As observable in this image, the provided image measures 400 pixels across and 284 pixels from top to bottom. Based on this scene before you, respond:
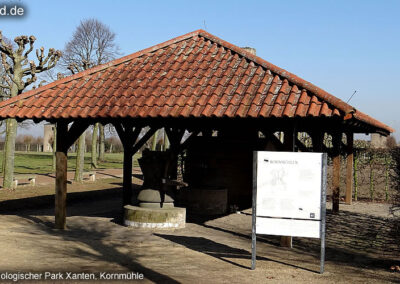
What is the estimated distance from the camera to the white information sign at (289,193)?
7074 millimetres

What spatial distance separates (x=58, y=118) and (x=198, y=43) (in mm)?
4021

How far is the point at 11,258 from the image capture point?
23.1 ft

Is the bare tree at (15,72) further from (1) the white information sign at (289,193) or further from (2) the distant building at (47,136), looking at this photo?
(2) the distant building at (47,136)

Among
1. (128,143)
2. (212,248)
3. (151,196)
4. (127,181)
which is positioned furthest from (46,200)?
(212,248)

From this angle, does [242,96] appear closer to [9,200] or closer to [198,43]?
[198,43]

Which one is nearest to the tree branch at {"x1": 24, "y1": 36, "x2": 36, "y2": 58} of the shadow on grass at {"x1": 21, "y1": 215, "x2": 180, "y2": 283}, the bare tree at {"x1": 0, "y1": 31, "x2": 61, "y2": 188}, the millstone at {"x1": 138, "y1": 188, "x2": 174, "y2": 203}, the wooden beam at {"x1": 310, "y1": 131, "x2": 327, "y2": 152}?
the bare tree at {"x1": 0, "y1": 31, "x2": 61, "y2": 188}

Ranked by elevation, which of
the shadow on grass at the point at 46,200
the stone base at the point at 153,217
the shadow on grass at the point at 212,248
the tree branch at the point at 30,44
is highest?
the tree branch at the point at 30,44

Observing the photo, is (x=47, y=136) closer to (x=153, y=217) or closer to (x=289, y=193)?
(x=153, y=217)

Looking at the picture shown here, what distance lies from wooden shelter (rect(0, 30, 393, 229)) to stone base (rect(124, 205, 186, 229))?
153 cm

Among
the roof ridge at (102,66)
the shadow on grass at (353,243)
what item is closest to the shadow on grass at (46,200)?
the roof ridge at (102,66)

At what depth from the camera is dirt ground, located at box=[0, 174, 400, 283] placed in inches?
259

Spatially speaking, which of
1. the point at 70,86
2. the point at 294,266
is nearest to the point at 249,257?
the point at 294,266

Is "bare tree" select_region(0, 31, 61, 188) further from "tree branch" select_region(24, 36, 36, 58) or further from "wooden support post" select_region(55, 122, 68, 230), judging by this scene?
"wooden support post" select_region(55, 122, 68, 230)

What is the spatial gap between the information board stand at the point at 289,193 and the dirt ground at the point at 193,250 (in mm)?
643
